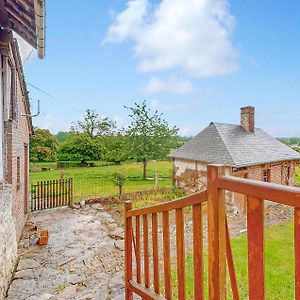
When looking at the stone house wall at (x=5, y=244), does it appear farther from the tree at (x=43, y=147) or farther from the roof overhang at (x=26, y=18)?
the tree at (x=43, y=147)

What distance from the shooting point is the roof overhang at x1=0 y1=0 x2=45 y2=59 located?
3314mm

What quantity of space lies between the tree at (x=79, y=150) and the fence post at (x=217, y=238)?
79.4 feet

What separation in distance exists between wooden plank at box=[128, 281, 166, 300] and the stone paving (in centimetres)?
170

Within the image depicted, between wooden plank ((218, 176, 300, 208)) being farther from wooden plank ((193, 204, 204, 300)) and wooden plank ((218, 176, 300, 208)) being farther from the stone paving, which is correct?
the stone paving

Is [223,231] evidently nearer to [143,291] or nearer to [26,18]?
[143,291]

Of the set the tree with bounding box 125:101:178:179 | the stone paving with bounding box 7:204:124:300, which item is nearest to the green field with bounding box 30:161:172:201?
the tree with bounding box 125:101:178:179

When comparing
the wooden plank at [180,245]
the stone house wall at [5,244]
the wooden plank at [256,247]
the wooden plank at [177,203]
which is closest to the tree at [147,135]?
the stone house wall at [5,244]

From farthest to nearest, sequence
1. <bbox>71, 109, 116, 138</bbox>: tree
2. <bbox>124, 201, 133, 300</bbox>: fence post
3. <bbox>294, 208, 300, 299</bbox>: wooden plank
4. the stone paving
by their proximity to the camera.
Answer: <bbox>71, 109, 116, 138</bbox>: tree, the stone paving, <bbox>124, 201, 133, 300</bbox>: fence post, <bbox>294, 208, 300, 299</bbox>: wooden plank

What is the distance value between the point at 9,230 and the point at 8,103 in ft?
7.25

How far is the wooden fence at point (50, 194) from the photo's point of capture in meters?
9.94

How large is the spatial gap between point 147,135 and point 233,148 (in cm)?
866

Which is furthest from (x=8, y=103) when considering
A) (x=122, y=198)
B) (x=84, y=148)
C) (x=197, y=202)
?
(x=84, y=148)

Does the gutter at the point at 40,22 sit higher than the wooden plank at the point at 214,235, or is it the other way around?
the gutter at the point at 40,22

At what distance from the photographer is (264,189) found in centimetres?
112
